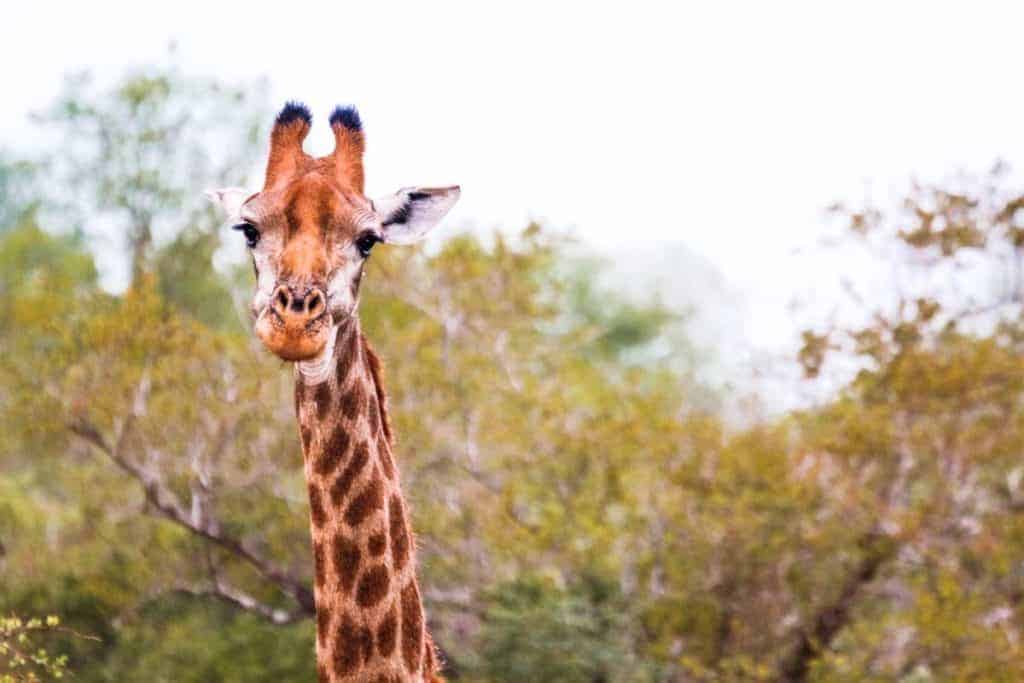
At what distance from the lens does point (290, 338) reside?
400 cm

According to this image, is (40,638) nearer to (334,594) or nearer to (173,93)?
(334,594)

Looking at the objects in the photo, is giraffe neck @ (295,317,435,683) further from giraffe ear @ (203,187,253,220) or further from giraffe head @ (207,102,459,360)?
giraffe ear @ (203,187,253,220)

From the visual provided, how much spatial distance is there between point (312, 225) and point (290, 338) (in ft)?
1.81

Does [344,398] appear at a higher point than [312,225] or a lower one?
lower

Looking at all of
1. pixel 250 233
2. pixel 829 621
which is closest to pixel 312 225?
pixel 250 233

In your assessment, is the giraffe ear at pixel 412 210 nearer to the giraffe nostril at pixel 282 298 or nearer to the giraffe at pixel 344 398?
the giraffe at pixel 344 398

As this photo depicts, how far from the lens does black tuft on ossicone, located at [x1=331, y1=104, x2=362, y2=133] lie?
4969 mm

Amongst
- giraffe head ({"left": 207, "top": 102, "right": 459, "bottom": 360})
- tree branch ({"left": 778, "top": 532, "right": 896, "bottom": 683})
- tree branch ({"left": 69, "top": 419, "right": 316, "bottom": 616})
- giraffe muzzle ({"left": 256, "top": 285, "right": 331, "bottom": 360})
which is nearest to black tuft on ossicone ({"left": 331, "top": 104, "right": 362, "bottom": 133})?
giraffe head ({"left": 207, "top": 102, "right": 459, "bottom": 360})

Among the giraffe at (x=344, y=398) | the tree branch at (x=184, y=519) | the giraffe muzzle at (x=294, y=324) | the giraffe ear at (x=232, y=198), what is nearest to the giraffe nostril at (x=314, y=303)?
the giraffe muzzle at (x=294, y=324)

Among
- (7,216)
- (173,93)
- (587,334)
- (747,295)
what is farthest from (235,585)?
(747,295)

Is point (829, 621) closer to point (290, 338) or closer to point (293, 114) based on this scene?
point (293, 114)

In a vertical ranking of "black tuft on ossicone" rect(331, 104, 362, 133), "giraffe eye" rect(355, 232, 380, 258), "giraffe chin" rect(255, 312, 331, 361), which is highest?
"black tuft on ossicone" rect(331, 104, 362, 133)

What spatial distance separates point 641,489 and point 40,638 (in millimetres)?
6517

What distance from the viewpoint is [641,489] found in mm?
14562
